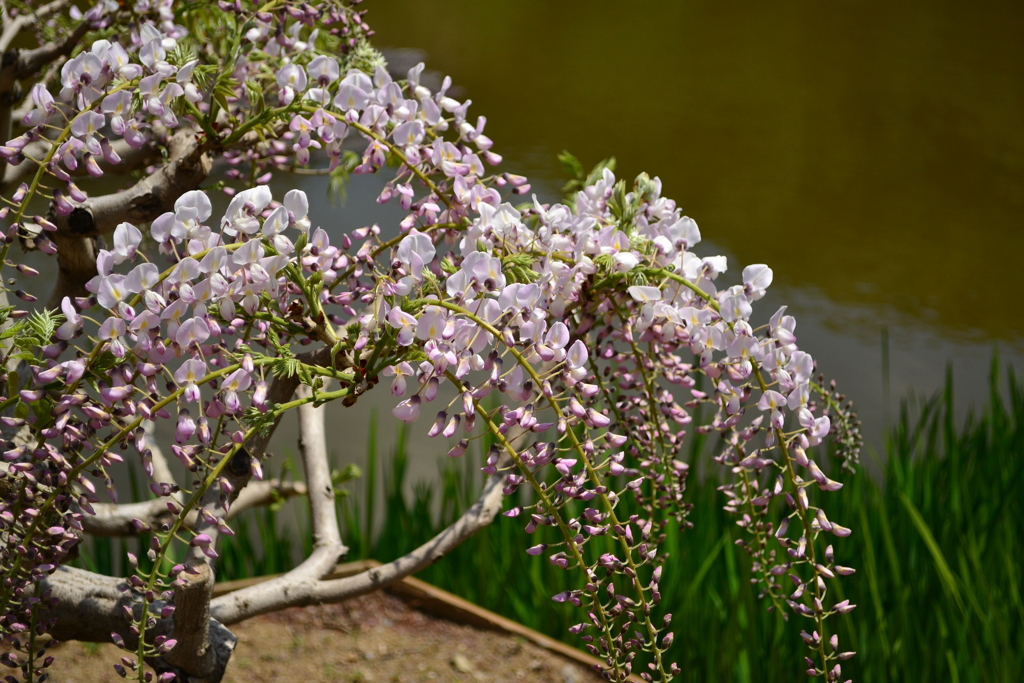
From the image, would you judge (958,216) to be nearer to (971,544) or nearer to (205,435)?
(971,544)

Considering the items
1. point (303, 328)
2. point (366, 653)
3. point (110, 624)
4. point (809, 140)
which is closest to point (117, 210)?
point (303, 328)

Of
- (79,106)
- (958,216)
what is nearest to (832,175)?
(958,216)

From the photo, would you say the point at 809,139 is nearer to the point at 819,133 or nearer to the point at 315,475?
the point at 819,133

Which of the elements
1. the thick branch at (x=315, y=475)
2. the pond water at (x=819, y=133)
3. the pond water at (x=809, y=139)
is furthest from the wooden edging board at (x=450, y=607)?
the pond water at (x=819, y=133)

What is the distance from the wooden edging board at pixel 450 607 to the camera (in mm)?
1467

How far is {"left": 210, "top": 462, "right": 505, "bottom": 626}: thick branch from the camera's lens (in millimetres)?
1131

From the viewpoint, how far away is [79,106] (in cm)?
73

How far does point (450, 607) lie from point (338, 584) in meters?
0.44

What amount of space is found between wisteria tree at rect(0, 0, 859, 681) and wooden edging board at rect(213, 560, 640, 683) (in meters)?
0.40

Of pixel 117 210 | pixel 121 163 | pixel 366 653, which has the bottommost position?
pixel 366 653

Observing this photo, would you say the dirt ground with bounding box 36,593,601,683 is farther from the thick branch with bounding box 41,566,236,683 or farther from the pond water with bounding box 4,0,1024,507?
the pond water with bounding box 4,0,1024,507

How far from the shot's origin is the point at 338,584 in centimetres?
121

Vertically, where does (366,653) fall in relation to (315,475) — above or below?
below

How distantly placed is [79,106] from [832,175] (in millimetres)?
4320
